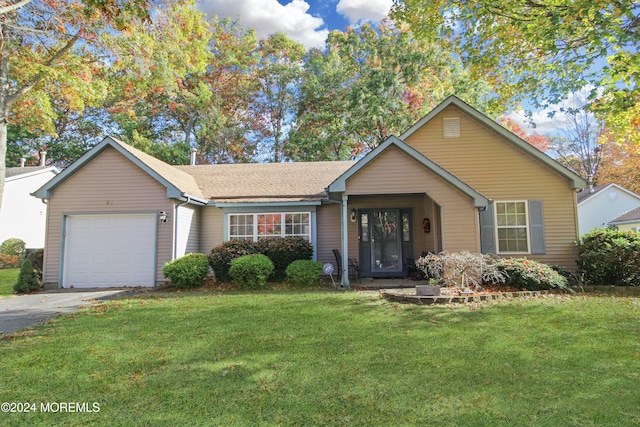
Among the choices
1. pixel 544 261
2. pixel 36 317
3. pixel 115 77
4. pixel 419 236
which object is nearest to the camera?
pixel 36 317

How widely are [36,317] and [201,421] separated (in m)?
6.06

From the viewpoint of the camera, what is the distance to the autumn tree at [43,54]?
35.1ft

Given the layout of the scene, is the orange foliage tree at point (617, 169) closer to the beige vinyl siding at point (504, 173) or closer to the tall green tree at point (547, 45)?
the tall green tree at point (547, 45)

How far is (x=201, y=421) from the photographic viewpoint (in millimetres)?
3004

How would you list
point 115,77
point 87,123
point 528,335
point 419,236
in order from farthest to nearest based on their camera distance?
1. point 87,123
2. point 115,77
3. point 419,236
4. point 528,335

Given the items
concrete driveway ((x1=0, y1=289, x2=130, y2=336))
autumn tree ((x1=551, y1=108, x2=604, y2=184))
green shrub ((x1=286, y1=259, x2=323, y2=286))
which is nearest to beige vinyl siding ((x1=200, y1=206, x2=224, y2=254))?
concrete driveway ((x1=0, y1=289, x2=130, y2=336))

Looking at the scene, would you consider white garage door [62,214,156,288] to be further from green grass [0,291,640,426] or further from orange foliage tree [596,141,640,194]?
orange foliage tree [596,141,640,194]

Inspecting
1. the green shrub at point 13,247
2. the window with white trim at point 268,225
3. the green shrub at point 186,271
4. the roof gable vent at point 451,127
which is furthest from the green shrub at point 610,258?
the green shrub at point 13,247

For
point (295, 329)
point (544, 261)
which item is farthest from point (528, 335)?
point (544, 261)

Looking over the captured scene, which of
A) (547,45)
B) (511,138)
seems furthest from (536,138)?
(547,45)

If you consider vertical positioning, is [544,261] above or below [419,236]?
below

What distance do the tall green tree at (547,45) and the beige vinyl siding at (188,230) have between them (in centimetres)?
908

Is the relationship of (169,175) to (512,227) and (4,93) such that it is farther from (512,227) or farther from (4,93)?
(512,227)

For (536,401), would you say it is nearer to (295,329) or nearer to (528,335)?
(528,335)
